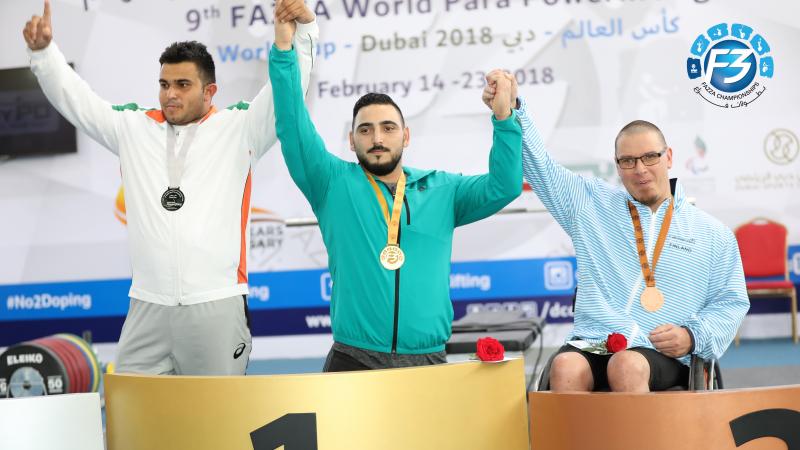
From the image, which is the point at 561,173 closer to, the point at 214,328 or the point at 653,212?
the point at 653,212

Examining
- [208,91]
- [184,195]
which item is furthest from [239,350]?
[208,91]

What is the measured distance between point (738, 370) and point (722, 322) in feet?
11.6

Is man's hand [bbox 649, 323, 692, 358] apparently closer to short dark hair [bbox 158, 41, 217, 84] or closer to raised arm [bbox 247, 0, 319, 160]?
raised arm [bbox 247, 0, 319, 160]

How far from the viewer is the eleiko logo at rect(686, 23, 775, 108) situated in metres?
7.23

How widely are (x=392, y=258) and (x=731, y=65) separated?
529 centimetres

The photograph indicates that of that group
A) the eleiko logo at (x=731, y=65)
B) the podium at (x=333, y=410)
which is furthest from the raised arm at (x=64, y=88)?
the eleiko logo at (x=731, y=65)

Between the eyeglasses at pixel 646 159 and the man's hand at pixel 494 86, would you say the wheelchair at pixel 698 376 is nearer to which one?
the eyeglasses at pixel 646 159

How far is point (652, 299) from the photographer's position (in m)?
3.02

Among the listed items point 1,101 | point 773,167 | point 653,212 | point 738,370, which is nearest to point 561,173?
point 653,212

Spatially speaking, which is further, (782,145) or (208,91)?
(782,145)

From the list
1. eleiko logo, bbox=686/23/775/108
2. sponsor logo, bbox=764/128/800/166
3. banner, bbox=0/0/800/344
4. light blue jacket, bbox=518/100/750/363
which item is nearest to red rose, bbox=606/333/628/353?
Answer: light blue jacket, bbox=518/100/750/363

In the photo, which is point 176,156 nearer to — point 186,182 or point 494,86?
point 186,182

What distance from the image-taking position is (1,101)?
8.05m

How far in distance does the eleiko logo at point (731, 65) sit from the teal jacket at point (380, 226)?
4.83 m
